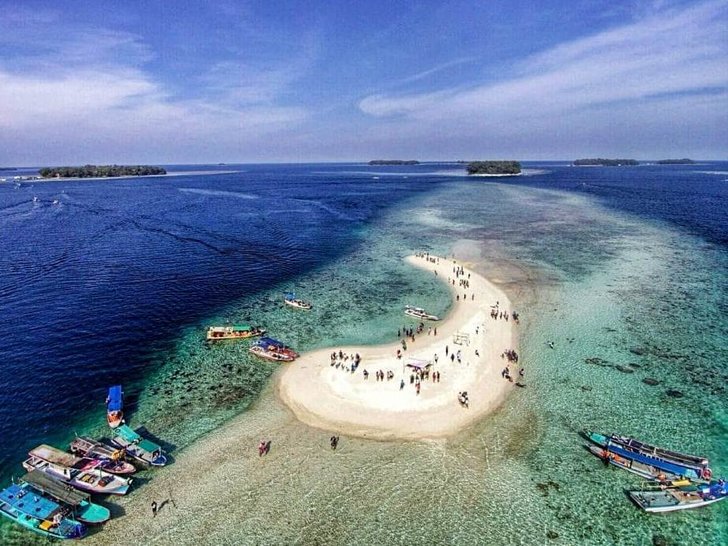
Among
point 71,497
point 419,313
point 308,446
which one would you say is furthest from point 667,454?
point 71,497

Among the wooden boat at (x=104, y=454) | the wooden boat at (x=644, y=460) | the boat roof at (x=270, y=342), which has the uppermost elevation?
the boat roof at (x=270, y=342)

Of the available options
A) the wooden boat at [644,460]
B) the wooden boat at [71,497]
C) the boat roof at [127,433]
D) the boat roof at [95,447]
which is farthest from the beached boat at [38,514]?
the wooden boat at [644,460]

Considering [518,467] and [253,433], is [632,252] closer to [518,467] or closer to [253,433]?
[518,467]

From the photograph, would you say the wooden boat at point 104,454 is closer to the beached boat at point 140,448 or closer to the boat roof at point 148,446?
the beached boat at point 140,448

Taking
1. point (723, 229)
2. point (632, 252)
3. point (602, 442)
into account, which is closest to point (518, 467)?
point (602, 442)

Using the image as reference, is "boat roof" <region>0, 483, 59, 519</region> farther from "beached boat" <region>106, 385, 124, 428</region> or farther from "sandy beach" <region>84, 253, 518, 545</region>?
"beached boat" <region>106, 385, 124, 428</region>
